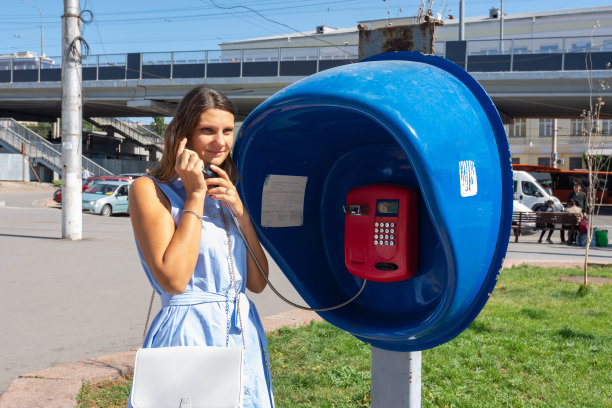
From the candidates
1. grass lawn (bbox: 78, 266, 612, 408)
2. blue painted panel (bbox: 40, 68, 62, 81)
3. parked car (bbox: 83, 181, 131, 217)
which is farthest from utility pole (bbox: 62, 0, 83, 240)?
blue painted panel (bbox: 40, 68, 62, 81)

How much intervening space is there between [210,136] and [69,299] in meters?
5.08

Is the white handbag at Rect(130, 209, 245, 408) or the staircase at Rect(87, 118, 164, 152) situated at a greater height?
the staircase at Rect(87, 118, 164, 152)

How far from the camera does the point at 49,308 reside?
612cm

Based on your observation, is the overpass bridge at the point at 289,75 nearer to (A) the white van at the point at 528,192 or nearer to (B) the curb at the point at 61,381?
(A) the white van at the point at 528,192

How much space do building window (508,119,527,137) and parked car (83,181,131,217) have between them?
3688cm

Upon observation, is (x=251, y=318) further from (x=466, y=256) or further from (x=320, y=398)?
(x=320, y=398)

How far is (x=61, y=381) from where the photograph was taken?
3.73 metres

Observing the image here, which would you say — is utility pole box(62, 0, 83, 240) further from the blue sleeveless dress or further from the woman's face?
the blue sleeveless dress

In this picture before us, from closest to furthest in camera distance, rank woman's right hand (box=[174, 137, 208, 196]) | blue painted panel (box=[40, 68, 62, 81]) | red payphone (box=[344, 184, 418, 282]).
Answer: woman's right hand (box=[174, 137, 208, 196]), red payphone (box=[344, 184, 418, 282]), blue painted panel (box=[40, 68, 62, 81])

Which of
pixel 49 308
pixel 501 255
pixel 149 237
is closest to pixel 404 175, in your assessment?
pixel 501 255

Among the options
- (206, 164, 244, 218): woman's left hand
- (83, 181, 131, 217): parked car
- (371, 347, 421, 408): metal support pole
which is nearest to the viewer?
(206, 164, 244, 218): woman's left hand

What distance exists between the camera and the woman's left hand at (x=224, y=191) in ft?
6.65

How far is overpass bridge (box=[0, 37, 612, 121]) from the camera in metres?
23.1

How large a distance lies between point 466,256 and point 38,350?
3765 mm
